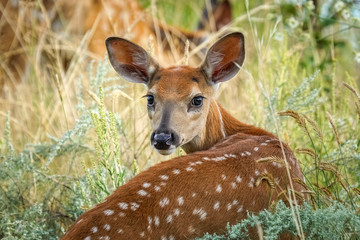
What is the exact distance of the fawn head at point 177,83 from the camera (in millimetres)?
3727

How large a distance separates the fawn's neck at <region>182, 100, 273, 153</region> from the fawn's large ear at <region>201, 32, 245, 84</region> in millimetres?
183

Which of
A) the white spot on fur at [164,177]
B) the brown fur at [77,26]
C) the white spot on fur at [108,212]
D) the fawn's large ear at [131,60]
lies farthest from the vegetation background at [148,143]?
the brown fur at [77,26]

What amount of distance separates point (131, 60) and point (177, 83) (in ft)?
1.59

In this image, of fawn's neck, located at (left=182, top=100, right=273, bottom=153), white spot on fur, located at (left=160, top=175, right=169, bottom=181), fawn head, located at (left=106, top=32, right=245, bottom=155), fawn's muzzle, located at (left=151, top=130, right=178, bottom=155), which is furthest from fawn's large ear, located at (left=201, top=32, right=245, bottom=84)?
white spot on fur, located at (left=160, top=175, right=169, bottom=181)

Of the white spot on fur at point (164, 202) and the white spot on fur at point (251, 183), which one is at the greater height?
the white spot on fur at point (164, 202)

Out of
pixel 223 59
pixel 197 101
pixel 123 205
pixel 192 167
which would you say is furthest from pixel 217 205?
pixel 223 59

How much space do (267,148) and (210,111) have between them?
0.66 m

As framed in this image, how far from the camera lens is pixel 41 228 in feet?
12.2

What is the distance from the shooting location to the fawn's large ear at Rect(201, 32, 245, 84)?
405 centimetres

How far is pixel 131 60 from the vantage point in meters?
4.25

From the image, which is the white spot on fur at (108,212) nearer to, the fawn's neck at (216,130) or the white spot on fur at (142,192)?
the white spot on fur at (142,192)

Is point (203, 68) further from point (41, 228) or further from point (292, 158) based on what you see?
point (41, 228)

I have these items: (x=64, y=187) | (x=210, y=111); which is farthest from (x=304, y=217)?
(x=64, y=187)

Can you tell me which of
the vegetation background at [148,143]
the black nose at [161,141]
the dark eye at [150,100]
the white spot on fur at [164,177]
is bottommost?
the vegetation background at [148,143]
